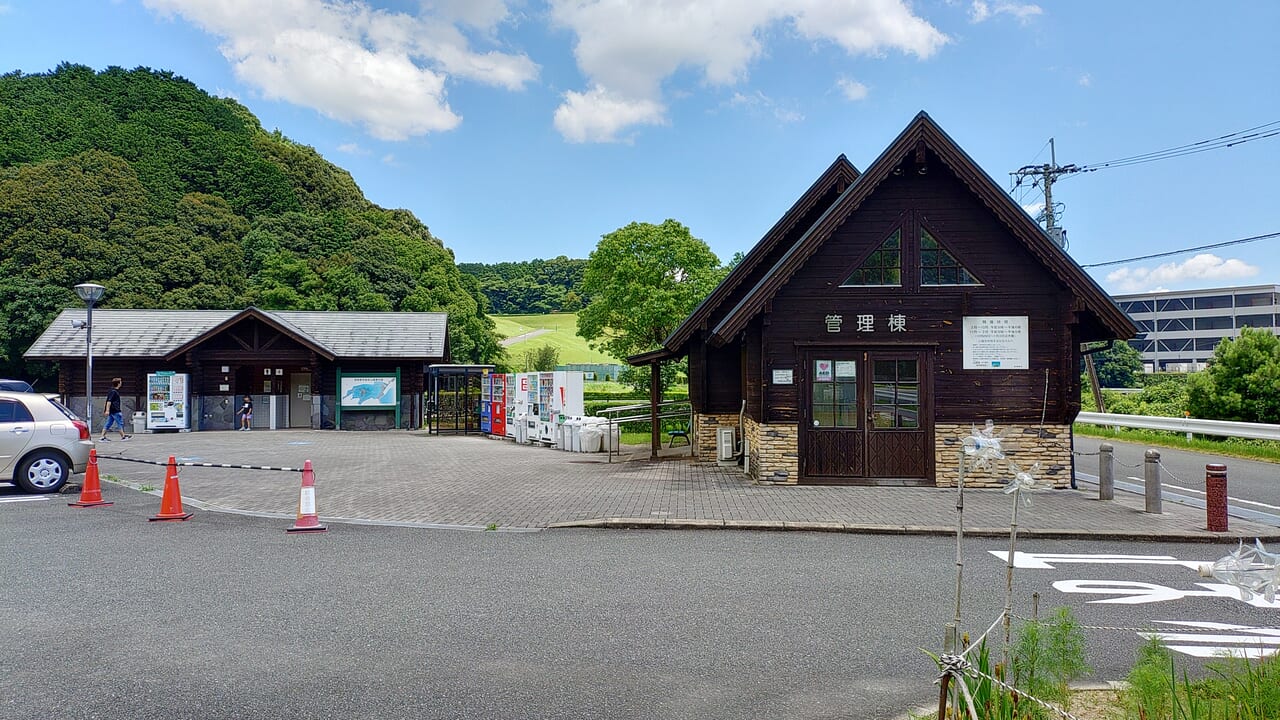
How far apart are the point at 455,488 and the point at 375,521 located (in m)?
3.09

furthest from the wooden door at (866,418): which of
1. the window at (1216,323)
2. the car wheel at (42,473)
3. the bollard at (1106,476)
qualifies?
the window at (1216,323)

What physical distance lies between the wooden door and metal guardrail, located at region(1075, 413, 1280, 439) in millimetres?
5382

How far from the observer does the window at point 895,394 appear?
13.3 metres

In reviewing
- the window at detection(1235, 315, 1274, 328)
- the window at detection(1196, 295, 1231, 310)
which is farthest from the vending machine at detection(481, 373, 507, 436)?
the window at detection(1196, 295, 1231, 310)

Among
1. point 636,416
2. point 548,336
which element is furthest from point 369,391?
point 548,336

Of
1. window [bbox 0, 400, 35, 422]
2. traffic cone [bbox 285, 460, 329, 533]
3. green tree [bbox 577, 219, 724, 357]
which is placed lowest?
traffic cone [bbox 285, 460, 329, 533]

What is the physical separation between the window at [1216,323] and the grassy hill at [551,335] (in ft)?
240

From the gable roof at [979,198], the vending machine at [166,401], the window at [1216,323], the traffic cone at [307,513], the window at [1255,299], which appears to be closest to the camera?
the traffic cone at [307,513]

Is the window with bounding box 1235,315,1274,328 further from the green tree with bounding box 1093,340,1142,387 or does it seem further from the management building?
the green tree with bounding box 1093,340,1142,387

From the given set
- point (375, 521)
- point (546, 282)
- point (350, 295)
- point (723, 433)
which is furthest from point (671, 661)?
point (546, 282)

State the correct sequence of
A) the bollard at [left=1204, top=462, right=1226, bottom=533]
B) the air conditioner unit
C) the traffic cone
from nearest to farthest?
the bollard at [left=1204, top=462, right=1226, bottom=533], the traffic cone, the air conditioner unit

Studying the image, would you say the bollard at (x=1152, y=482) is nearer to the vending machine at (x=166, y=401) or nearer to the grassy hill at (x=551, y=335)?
the vending machine at (x=166, y=401)

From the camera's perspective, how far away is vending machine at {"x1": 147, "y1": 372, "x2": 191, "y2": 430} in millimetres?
27969

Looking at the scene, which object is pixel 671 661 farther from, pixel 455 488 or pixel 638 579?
pixel 455 488
